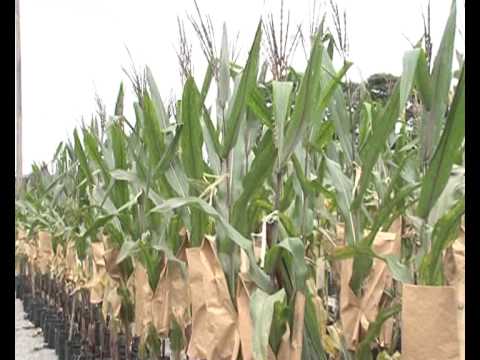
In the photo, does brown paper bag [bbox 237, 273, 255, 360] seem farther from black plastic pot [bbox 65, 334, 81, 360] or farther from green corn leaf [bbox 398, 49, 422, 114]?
black plastic pot [bbox 65, 334, 81, 360]

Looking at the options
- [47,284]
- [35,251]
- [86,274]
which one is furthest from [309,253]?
[35,251]

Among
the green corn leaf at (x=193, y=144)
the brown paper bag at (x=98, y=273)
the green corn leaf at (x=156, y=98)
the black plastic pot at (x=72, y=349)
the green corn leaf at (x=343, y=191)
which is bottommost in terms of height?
the black plastic pot at (x=72, y=349)

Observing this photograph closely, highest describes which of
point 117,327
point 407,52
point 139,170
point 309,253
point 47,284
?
point 407,52

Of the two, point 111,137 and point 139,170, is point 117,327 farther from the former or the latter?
point 139,170

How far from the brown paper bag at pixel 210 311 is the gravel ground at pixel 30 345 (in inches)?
91.2

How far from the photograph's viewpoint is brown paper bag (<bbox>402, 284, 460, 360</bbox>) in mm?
743

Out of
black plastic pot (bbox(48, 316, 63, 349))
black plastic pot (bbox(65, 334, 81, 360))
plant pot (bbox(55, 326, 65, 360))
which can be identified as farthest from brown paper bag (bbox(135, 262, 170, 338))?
black plastic pot (bbox(48, 316, 63, 349))

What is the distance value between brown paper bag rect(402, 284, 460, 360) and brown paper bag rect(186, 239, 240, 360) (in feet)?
1.08

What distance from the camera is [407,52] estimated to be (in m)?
0.81

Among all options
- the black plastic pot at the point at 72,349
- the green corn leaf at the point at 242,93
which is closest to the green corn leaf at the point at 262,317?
the green corn leaf at the point at 242,93

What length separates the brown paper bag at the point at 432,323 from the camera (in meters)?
0.74

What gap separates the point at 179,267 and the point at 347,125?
0.58 metres

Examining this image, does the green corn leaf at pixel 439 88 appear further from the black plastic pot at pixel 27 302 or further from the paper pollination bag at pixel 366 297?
the black plastic pot at pixel 27 302

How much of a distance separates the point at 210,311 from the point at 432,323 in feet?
1.31
